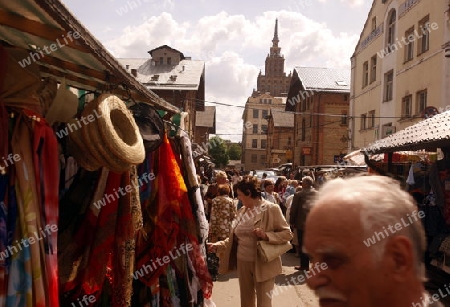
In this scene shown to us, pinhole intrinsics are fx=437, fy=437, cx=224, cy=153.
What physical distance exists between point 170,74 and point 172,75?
45cm

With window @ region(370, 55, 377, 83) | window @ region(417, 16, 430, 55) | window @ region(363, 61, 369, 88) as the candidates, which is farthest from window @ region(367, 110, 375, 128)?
window @ region(417, 16, 430, 55)

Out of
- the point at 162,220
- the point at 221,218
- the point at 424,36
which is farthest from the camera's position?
the point at 424,36

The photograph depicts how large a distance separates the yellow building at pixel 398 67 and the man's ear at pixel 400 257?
13653mm

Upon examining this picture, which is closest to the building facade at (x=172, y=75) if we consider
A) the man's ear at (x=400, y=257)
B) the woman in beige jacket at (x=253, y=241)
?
the woman in beige jacket at (x=253, y=241)

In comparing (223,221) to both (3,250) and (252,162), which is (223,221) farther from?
(252,162)

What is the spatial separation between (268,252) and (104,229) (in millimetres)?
Answer: 2295

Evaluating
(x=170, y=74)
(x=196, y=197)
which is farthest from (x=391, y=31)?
(x=196, y=197)

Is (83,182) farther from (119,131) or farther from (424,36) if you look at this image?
(424,36)

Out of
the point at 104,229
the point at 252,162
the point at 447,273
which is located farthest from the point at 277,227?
the point at 252,162

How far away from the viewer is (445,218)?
686 cm

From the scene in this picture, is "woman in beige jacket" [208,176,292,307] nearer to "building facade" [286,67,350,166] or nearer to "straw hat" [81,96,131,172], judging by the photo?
"straw hat" [81,96,131,172]

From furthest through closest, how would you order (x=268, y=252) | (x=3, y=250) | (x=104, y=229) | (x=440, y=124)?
(x=440, y=124)
(x=268, y=252)
(x=104, y=229)
(x=3, y=250)

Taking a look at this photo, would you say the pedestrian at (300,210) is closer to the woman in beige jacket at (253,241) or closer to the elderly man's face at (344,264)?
the woman in beige jacket at (253,241)

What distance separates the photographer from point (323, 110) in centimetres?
3525
